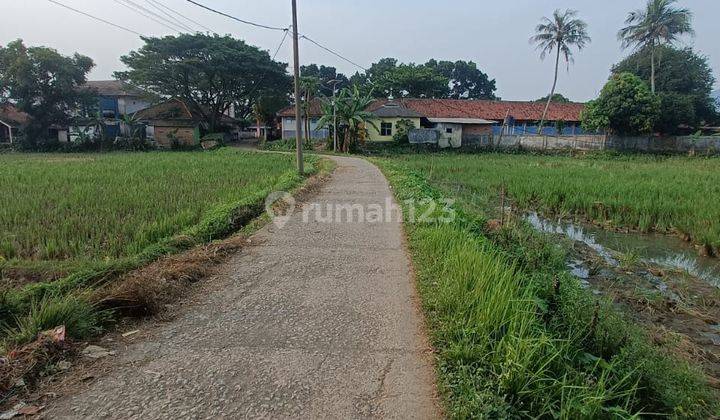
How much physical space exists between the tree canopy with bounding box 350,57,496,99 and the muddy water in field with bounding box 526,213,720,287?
2481 centimetres

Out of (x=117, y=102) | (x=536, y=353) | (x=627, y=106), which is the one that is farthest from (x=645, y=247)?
(x=117, y=102)

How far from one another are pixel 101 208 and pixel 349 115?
2073 cm

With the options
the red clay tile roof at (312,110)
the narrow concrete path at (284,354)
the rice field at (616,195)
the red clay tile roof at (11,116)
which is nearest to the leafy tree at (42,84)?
the red clay tile roof at (11,116)

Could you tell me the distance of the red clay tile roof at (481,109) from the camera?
3541 centimetres

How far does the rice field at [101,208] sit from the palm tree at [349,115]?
14.3 meters

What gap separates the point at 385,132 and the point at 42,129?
27072mm

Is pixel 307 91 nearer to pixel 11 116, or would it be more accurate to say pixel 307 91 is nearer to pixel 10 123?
pixel 10 123

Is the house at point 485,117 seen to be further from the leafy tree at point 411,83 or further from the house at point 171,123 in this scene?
Result: the house at point 171,123

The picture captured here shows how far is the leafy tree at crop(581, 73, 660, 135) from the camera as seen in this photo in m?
27.2

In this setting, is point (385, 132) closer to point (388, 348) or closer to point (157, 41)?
point (157, 41)

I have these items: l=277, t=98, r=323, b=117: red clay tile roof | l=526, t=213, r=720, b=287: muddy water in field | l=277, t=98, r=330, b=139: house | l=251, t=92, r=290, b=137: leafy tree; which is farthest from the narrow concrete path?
l=251, t=92, r=290, b=137: leafy tree

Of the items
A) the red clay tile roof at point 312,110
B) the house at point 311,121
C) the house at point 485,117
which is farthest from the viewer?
the house at point 311,121

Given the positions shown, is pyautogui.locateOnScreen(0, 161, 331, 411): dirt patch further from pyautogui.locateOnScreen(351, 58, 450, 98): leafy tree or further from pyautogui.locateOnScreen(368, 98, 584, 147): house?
pyautogui.locateOnScreen(351, 58, 450, 98): leafy tree

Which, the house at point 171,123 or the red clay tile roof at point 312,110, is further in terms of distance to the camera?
the house at point 171,123
